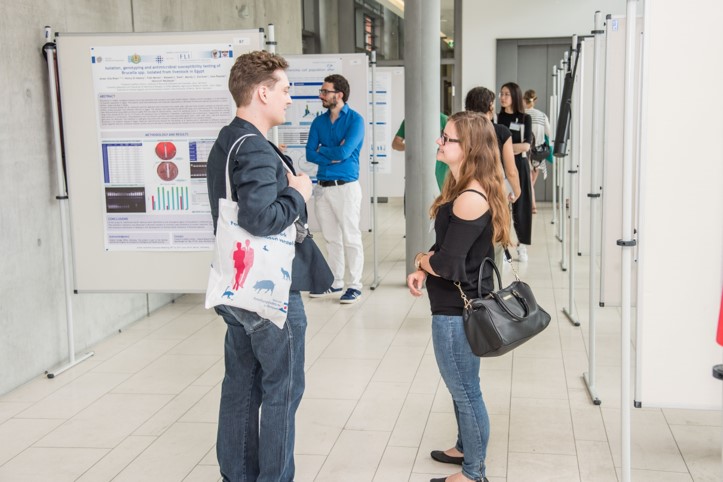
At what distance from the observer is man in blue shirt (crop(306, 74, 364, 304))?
631 cm

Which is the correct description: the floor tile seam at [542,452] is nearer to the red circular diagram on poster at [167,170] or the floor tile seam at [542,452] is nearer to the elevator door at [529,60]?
the red circular diagram on poster at [167,170]

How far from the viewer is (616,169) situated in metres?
3.86

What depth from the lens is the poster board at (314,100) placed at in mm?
6691

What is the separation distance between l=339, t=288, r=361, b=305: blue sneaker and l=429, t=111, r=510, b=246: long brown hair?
11.4 ft

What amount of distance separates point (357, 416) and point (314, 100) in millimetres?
3477

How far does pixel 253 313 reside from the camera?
2.68 metres

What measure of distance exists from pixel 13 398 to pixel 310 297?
9.19ft

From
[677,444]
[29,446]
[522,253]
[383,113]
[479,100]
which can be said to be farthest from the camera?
[522,253]

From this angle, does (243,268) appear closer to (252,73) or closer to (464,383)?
(252,73)

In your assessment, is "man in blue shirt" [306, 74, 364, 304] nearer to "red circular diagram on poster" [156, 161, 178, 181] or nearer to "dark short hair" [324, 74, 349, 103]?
"dark short hair" [324, 74, 349, 103]

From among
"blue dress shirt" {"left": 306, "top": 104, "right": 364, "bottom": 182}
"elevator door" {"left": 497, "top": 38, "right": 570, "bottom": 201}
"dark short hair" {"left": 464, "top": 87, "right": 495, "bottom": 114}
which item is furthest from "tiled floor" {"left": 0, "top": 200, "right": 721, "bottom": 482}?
"elevator door" {"left": 497, "top": 38, "right": 570, "bottom": 201}

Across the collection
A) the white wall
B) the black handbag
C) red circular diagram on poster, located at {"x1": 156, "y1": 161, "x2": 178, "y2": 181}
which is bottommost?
the black handbag

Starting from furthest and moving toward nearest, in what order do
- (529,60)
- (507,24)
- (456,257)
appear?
(529,60)
(507,24)
(456,257)

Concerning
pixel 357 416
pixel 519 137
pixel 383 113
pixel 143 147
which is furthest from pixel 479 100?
pixel 383 113
